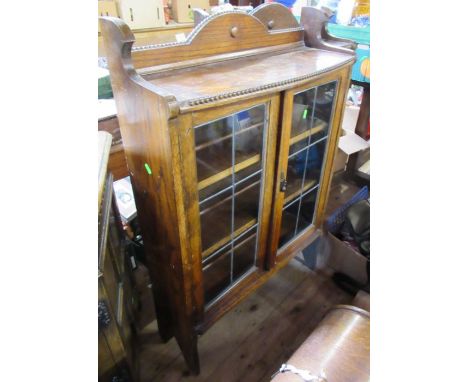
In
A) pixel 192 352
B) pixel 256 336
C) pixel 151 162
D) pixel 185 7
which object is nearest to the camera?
pixel 151 162

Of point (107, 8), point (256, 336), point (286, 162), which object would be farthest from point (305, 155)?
point (107, 8)

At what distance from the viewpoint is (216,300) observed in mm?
1323

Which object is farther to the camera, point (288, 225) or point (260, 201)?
point (288, 225)

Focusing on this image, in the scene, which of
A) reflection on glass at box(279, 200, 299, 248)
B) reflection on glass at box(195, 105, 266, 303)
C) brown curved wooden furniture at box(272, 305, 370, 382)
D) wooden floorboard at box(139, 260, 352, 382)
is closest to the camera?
brown curved wooden furniture at box(272, 305, 370, 382)

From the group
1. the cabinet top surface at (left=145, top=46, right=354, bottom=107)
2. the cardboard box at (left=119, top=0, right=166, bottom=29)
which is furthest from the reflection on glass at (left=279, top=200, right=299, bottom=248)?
the cardboard box at (left=119, top=0, right=166, bottom=29)

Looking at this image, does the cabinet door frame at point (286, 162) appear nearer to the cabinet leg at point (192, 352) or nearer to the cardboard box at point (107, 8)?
the cabinet leg at point (192, 352)

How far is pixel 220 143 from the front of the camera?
1145mm

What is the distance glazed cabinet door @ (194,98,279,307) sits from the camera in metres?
1.06

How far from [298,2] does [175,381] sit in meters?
2.32

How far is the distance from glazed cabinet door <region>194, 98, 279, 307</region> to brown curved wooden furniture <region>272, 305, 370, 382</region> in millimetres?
416

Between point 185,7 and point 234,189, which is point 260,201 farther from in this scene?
point 185,7

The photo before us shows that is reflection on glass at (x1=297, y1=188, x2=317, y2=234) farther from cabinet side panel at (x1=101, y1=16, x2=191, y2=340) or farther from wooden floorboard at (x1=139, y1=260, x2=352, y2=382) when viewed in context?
cabinet side panel at (x1=101, y1=16, x2=191, y2=340)

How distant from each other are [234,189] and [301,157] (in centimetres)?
41
